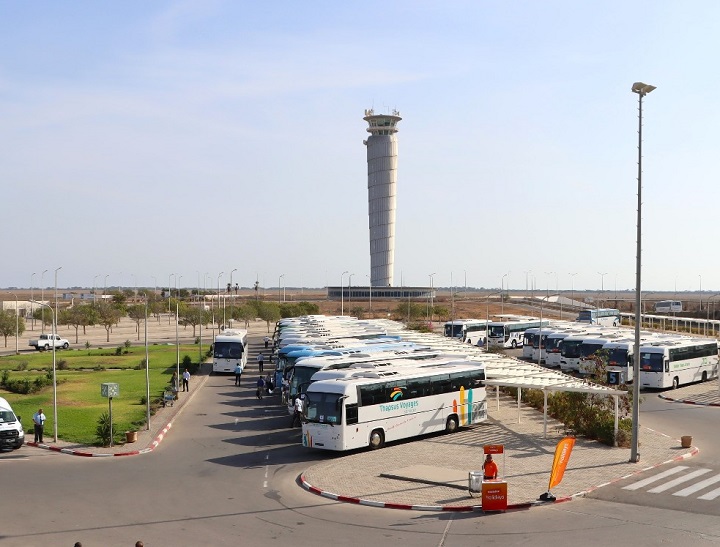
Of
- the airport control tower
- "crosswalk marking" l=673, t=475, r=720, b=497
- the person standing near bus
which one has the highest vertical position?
the airport control tower

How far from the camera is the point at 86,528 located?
18.6 meters

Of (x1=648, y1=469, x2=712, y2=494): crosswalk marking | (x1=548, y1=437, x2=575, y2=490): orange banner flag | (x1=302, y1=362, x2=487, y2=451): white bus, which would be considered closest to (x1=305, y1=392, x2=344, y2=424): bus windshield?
(x1=302, y1=362, x2=487, y2=451): white bus

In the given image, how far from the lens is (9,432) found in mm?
28109

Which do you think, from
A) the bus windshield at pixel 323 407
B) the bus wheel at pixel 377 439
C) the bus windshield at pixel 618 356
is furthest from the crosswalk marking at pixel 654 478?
the bus windshield at pixel 618 356

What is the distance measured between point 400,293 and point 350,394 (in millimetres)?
139285

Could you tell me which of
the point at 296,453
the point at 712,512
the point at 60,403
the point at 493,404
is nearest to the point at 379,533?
the point at 712,512

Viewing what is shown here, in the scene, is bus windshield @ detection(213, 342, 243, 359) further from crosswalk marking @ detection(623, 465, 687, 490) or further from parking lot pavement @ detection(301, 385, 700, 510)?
crosswalk marking @ detection(623, 465, 687, 490)

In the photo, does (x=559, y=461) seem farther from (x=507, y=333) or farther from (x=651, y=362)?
(x=507, y=333)

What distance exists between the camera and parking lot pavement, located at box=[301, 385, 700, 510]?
21.5m

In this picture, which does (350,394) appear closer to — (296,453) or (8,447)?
(296,453)

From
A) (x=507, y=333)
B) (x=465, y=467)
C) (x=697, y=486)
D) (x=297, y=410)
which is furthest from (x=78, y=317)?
(x=697, y=486)

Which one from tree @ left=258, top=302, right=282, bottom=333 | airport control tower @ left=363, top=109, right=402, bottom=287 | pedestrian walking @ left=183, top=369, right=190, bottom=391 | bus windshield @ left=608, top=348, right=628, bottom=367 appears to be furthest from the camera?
airport control tower @ left=363, top=109, right=402, bottom=287

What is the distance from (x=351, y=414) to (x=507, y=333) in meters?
51.2

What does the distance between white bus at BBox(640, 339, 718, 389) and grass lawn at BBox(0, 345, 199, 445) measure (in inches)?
1083
